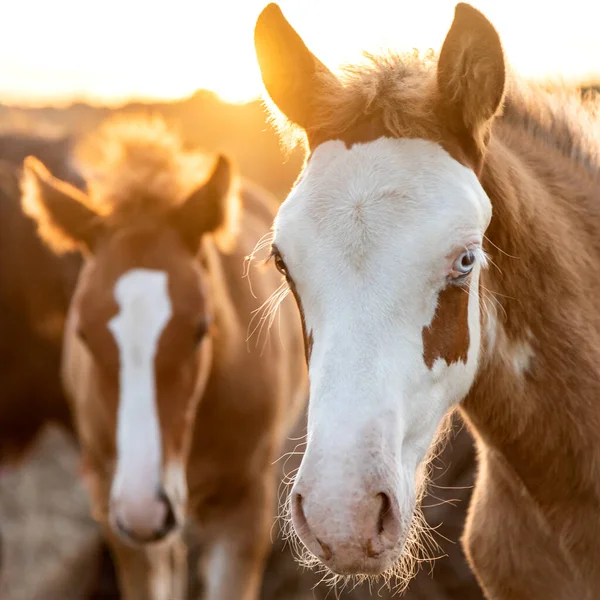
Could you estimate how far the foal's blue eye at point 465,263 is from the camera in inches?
79.8

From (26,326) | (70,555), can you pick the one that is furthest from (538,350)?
(70,555)

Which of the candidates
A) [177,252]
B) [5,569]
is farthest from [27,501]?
[177,252]

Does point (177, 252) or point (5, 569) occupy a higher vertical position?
point (177, 252)

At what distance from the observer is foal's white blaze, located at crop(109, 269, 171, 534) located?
3.56 metres

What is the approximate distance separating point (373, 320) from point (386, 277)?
0.11 metres

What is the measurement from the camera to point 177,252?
13.4ft

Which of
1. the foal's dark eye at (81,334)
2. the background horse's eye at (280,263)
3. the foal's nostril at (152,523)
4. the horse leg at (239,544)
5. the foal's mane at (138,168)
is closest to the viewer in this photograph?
the background horse's eye at (280,263)

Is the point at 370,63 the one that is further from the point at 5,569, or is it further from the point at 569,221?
the point at 5,569

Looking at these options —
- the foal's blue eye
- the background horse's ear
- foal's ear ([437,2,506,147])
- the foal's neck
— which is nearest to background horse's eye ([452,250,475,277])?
the foal's blue eye

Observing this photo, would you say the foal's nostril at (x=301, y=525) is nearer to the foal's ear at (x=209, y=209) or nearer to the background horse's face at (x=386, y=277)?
the background horse's face at (x=386, y=277)

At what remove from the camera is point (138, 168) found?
4.55 meters

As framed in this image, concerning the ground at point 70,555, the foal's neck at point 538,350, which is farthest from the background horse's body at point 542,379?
the ground at point 70,555

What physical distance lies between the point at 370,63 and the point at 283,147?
458 mm

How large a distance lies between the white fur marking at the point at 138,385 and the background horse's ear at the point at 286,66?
1508mm
